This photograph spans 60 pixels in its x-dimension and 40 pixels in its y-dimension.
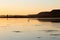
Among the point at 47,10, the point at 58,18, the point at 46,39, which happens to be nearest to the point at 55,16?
the point at 58,18

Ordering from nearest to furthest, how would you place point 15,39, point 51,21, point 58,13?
1. point 15,39
2. point 58,13
3. point 51,21

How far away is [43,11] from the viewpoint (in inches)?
259

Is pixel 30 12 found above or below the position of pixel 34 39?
above

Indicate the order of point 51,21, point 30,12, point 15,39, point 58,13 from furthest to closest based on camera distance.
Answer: point 51,21, point 58,13, point 30,12, point 15,39

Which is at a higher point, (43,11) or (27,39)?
(43,11)

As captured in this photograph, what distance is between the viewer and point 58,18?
24.9ft

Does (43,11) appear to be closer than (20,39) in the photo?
No

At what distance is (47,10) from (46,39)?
2.09m

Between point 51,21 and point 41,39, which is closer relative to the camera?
point 41,39

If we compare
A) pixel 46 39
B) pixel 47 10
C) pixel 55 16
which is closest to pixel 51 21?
pixel 55 16

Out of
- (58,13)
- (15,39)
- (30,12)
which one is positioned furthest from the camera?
(58,13)

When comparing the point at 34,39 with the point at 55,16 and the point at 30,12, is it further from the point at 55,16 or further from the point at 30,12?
the point at 55,16

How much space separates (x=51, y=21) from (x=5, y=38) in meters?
3.96

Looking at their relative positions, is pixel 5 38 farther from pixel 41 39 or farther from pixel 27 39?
pixel 41 39
